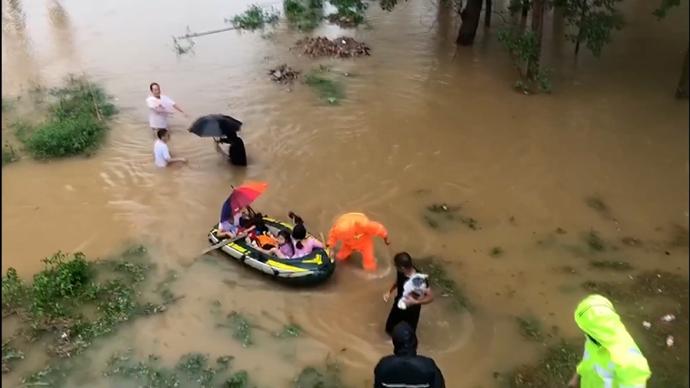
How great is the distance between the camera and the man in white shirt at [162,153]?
10703 mm

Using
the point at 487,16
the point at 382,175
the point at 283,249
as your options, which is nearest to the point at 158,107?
the point at 382,175

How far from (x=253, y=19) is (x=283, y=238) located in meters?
11.0

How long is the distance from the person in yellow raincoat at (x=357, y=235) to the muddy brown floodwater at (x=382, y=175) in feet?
0.98

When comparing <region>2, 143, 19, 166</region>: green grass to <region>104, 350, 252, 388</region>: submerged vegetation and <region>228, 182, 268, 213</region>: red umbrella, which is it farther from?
<region>104, 350, 252, 388</region>: submerged vegetation

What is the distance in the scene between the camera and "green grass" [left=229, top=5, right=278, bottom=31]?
17562 mm

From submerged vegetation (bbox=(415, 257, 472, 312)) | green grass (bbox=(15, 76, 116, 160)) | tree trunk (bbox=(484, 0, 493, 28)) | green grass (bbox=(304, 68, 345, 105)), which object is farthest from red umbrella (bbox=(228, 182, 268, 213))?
tree trunk (bbox=(484, 0, 493, 28))

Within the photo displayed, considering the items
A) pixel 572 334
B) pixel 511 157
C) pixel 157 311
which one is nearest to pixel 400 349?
pixel 572 334

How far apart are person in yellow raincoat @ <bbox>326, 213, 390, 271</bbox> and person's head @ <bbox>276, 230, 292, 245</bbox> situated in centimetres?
53

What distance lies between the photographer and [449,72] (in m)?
14.7

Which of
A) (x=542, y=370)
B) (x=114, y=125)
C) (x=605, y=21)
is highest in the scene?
(x=605, y=21)

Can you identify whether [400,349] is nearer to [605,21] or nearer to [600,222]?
[600,222]

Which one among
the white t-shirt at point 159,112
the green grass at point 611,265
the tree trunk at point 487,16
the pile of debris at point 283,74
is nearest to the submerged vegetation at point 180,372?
the green grass at point 611,265

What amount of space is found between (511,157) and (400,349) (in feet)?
23.4

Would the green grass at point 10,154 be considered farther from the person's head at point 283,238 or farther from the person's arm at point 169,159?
the person's head at point 283,238
